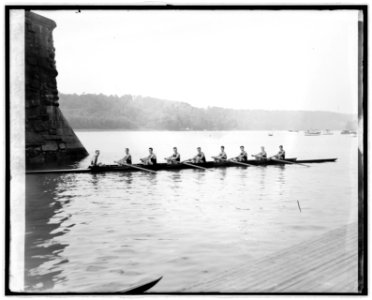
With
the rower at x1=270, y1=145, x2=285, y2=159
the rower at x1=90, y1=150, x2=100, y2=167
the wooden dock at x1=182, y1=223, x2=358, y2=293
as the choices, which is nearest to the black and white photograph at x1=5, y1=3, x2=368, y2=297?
the wooden dock at x1=182, y1=223, x2=358, y2=293

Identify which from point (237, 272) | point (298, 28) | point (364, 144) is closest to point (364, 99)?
point (364, 144)

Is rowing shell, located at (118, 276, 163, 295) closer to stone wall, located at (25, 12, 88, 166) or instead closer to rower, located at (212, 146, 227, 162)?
stone wall, located at (25, 12, 88, 166)

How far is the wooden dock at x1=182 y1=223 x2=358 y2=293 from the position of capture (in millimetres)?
5012

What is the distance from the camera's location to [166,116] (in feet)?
22.1

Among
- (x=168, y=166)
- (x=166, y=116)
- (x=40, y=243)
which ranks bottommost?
(x=40, y=243)

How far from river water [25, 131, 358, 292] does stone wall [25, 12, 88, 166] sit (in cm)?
42

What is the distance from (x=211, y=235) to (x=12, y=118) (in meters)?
2.86

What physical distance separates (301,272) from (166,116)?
2.89m

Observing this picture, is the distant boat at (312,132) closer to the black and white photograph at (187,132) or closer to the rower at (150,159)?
the black and white photograph at (187,132)

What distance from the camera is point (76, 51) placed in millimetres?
6141

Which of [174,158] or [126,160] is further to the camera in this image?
[174,158]

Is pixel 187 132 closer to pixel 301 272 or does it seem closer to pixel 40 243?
pixel 40 243

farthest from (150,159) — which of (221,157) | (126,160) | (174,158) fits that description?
(221,157)

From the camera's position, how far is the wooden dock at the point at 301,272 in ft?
16.4
